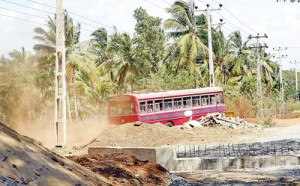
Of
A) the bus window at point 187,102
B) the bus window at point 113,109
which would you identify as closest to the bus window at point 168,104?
the bus window at point 187,102

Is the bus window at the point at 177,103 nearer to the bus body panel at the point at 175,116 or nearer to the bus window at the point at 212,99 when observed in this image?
the bus body panel at the point at 175,116

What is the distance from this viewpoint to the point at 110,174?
37.5 ft

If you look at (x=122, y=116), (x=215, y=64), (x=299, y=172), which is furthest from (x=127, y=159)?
(x=215, y=64)

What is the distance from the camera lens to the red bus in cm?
2750

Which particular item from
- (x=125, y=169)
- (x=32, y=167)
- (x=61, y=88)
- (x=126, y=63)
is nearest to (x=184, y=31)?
(x=126, y=63)

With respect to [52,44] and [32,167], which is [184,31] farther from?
[32,167]

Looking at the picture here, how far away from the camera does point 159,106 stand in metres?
28.2

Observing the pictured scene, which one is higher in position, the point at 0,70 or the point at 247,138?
the point at 0,70

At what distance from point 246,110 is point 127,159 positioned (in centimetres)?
3304

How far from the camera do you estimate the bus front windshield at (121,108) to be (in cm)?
2766

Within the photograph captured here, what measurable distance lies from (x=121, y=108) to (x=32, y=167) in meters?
20.2

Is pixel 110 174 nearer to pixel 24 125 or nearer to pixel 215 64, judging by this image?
pixel 24 125

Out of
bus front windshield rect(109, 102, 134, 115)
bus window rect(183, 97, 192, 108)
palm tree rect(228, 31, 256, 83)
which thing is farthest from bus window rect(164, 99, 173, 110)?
palm tree rect(228, 31, 256, 83)

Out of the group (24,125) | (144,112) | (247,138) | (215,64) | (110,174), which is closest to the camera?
(110,174)
